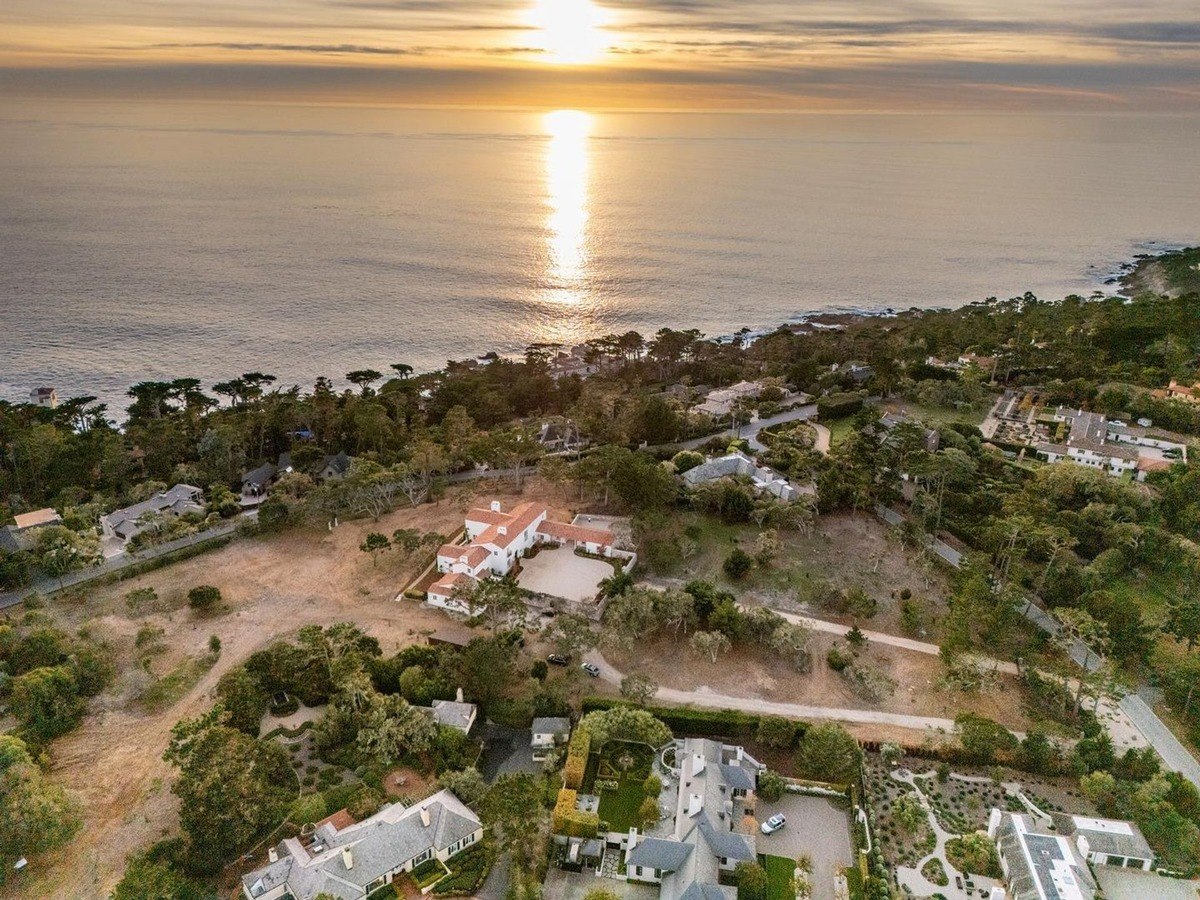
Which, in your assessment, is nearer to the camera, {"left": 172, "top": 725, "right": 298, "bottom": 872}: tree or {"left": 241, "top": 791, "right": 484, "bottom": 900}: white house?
{"left": 241, "top": 791, "right": 484, "bottom": 900}: white house

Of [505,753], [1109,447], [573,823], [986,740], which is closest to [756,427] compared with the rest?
[1109,447]

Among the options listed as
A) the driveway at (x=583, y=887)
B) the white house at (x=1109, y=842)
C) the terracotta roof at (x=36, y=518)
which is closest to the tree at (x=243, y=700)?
the driveway at (x=583, y=887)

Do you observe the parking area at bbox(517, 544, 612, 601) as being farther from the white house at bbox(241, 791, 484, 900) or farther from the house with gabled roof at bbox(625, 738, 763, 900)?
the white house at bbox(241, 791, 484, 900)

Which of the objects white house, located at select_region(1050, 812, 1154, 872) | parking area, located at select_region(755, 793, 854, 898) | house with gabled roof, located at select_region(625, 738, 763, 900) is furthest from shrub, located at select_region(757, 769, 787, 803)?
white house, located at select_region(1050, 812, 1154, 872)

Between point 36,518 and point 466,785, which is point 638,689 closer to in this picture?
point 466,785

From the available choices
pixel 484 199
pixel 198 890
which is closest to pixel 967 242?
pixel 484 199

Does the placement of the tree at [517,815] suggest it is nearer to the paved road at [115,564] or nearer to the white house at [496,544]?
the white house at [496,544]
